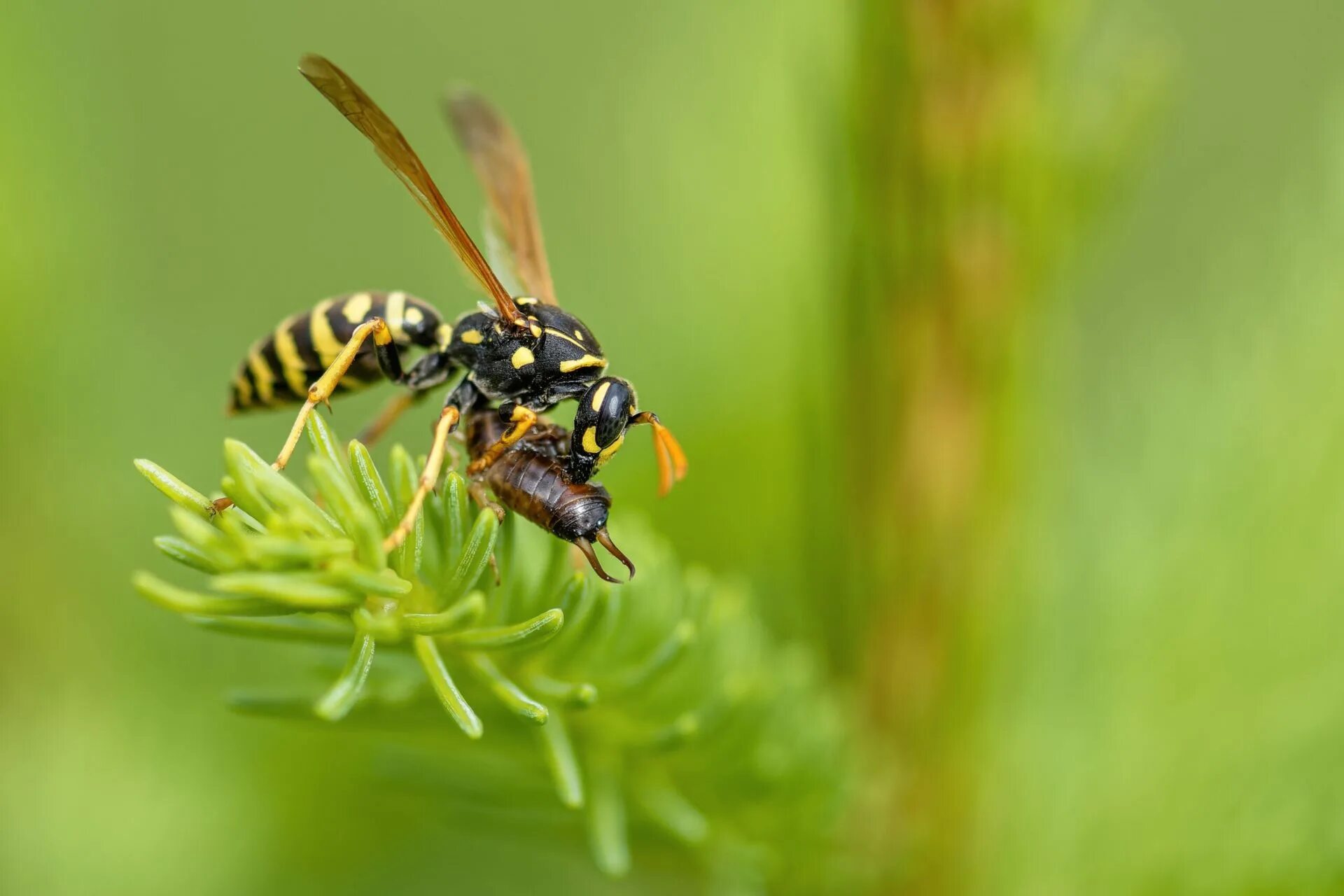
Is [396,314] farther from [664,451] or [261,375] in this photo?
[664,451]

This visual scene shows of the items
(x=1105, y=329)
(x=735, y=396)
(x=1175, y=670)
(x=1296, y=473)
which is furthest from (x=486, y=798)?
(x=1105, y=329)

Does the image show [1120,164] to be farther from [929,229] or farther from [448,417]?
[448,417]

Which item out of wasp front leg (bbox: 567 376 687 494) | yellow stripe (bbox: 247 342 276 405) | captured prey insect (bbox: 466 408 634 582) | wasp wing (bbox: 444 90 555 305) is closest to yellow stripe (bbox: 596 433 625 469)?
wasp front leg (bbox: 567 376 687 494)

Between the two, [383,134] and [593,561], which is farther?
[383,134]

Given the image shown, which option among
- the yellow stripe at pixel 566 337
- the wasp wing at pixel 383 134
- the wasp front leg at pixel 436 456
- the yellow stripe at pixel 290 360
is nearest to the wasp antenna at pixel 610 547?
the wasp front leg at pixel 436 456

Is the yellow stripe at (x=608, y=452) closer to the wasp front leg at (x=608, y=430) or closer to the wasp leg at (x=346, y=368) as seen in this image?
the wasp front leg at (x=608, y=430)

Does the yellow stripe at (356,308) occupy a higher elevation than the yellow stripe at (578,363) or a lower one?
higher

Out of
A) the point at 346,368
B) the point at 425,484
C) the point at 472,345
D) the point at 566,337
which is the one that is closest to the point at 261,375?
the point at 346,368
